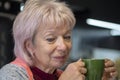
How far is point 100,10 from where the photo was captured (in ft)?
8.83

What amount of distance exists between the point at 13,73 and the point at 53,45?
142 millimetres

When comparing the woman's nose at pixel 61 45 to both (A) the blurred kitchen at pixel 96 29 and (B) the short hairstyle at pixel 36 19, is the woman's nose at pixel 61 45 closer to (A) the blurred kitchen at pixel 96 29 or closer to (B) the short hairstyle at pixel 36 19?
(B) the short hairstyle at pixel 36 19

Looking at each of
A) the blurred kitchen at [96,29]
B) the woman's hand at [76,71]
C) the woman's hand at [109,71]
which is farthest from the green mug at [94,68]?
the blurred kitchen at [96,29]

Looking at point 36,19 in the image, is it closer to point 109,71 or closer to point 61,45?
point 61,45

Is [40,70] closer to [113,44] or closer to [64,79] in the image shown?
[64,79]

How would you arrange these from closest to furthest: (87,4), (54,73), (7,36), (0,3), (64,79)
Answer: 1. (64,79)
2. (54,73)
3. (7,36)
4. (0,3)
5. (87,4)

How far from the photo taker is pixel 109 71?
0.96m

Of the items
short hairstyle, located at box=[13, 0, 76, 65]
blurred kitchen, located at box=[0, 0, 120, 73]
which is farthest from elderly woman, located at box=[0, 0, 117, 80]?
blurred kitchen, located at box=[0, 0, 120, 73]

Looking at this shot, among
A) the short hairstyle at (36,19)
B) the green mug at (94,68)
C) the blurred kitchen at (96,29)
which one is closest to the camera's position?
the green mug at (94,68)

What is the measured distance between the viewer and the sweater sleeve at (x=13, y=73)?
912 mm

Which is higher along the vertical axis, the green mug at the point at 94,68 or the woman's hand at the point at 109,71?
the green mug at the point at 94,68

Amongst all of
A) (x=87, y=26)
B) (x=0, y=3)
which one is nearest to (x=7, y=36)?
(x=0, y=3)

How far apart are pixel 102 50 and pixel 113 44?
0.13 meters

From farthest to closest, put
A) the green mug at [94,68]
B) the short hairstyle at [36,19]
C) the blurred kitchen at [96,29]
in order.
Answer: the blurred kitchen at [96,29] → the short hairstyle at [36,19] → the green mug at [94,68]
